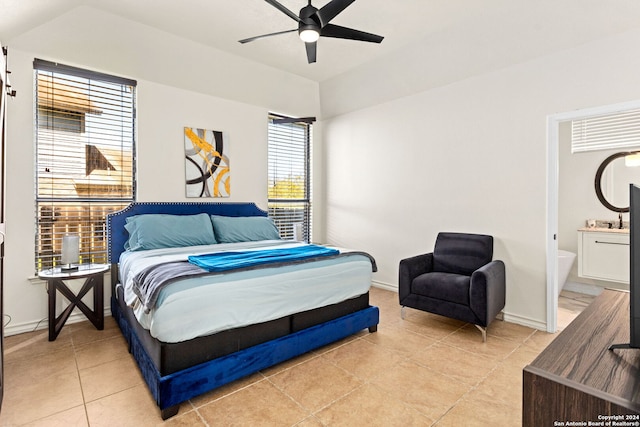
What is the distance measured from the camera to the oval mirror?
4.07m

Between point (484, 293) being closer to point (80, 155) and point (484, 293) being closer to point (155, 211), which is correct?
point (155, 211)

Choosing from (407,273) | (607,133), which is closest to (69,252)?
(407,273)

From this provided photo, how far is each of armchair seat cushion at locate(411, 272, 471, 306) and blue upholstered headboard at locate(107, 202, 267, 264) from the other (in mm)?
2411

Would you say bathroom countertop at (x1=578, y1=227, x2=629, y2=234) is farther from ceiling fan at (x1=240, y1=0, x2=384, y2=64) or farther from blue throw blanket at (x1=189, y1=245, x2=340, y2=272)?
ceiling fan at (x1=240, y1=0, x2=384, y2=64)

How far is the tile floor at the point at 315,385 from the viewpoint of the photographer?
190 centimetres

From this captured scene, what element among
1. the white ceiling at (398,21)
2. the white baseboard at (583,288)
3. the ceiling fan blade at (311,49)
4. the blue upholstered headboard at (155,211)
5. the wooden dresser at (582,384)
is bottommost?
the white baseboard at (583,288)

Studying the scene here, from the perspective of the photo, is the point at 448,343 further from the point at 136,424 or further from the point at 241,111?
the point at 241,111

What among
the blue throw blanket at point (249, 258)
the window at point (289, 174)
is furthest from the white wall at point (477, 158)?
the blue throw blanket at point (249, 258)

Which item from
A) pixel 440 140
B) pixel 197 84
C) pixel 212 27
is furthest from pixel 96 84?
pixel 440 140

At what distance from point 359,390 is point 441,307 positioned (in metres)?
1.37

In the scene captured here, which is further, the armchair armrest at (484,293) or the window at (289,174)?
the window at (289,174)

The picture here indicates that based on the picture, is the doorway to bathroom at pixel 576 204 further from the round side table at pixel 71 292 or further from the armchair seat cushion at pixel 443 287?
the round side table at pixel 71 292

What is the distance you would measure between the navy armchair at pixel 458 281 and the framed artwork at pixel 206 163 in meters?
2.56

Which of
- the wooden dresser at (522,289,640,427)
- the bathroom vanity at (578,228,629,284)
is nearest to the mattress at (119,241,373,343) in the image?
the wooden dresser at (522,289,640,427)
